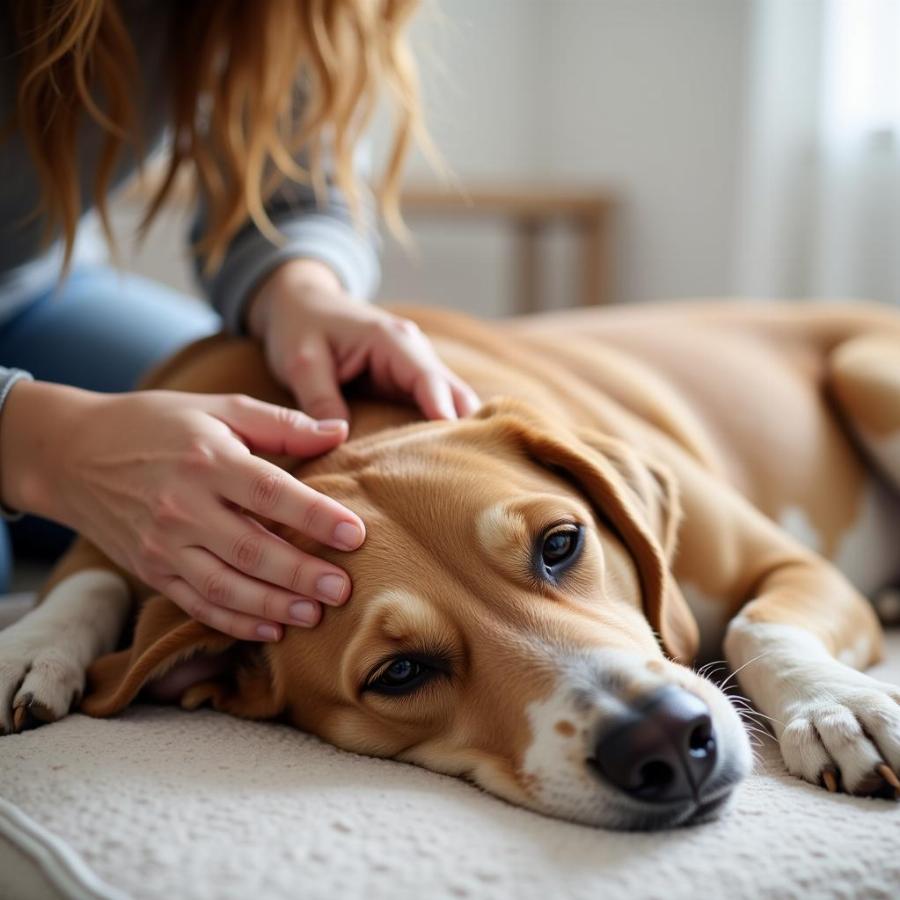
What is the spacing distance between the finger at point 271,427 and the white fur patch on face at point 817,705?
0.73 m

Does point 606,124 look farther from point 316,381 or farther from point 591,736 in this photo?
point 591,736

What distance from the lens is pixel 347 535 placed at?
150cm

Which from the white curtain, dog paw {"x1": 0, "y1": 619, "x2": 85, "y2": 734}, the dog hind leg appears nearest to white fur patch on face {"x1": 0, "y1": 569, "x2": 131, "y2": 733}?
dog paw {"x1": 0, "y1": 619, "x2": 85, "y2": 734}

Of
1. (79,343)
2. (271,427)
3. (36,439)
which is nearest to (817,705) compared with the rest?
(271,427)

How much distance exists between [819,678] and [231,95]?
161 cm

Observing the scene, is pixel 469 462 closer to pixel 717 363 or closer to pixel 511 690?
pixel 511 690

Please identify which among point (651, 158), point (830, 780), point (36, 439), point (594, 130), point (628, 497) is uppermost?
point (594, 130)

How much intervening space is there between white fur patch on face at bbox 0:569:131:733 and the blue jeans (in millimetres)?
798

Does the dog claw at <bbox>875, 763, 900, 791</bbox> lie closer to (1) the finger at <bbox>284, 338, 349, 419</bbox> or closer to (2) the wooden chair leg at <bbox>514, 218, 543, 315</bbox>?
(1) the finger at <bbox>284, 338, 349, 419</bbox>

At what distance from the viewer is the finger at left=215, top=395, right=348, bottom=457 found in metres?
1.69

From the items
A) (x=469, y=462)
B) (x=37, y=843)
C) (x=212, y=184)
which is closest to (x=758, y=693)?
(x=469, y=462)

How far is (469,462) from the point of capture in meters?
1.65

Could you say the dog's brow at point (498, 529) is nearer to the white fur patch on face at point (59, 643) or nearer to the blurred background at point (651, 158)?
the white fur patch on face at point (59, 643)

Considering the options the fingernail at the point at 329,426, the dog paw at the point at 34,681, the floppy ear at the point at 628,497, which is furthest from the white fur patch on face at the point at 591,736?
the dog paw at the point at 34,681
